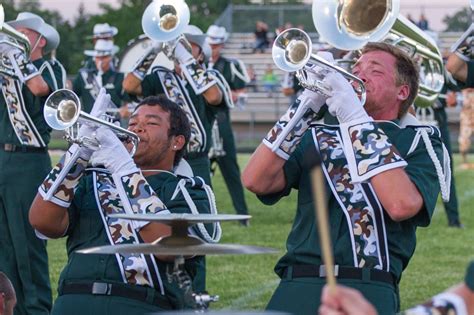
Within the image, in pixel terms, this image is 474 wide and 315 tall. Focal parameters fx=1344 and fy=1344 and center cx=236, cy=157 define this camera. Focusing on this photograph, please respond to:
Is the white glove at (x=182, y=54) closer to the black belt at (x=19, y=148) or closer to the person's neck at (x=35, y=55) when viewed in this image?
the person's neck at (x=35, y=55)

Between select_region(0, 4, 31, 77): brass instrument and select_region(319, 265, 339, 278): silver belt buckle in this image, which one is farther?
select_region(0, 4, 31, 77): brass instrument

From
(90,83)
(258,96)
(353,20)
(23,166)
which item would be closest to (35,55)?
(23,166)

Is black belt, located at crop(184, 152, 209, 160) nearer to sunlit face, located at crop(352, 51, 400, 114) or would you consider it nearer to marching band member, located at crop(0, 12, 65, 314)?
marching band member, located at crop(0, 12, 65, 314)

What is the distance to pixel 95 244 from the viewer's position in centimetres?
496

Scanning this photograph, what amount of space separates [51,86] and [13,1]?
34.5m

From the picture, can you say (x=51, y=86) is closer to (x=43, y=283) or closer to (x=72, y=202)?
(x=43, y=283)

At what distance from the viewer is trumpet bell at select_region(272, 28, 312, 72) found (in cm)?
459

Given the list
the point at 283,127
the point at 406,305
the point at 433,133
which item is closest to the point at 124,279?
the point at 283,127

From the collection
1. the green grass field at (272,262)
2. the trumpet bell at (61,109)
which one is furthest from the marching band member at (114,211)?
the green grass field at (272,262)

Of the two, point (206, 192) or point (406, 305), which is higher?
point (206, 192)

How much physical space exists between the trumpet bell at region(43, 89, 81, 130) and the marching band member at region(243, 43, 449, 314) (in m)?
0.80

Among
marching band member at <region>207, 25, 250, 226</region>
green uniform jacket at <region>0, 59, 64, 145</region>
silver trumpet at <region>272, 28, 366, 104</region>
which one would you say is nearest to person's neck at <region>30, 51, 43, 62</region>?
green uniform jacket at <region>0, 59, 64, 145</region>

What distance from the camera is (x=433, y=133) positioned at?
4.69 m

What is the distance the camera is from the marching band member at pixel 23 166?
7.25 metres
